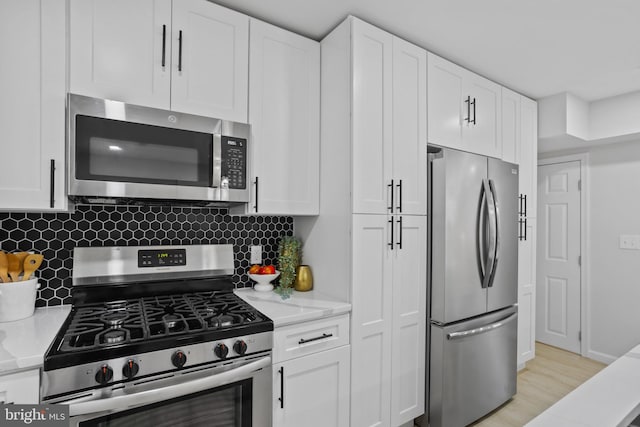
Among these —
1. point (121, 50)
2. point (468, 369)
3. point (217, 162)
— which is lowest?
point (468, 369)

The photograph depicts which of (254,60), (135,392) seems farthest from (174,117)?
(135,392)

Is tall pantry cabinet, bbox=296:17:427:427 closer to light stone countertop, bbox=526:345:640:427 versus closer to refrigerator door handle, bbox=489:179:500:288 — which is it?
refrigerator door handle, bbox=489:179:500:288

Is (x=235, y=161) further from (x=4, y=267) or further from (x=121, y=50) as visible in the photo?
(x=4, y=267)

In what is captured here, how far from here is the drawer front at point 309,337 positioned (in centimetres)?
162

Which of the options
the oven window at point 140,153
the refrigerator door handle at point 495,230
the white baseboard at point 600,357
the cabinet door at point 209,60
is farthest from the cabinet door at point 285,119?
the white baseboard at point 600,357

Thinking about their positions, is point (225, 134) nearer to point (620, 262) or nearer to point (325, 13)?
point (325, 13)

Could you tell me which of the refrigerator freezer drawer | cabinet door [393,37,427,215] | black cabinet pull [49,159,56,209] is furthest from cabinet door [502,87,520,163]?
black cabinet pull [49,159,56,209]

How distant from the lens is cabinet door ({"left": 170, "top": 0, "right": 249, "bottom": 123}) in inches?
67.3

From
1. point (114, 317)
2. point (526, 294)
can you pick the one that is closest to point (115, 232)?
point (114, 317)

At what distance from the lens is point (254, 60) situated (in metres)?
1.91

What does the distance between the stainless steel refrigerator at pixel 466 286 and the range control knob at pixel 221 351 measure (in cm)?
136

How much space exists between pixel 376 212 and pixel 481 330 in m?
1.13

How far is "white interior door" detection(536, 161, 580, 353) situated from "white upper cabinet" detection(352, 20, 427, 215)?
250cm

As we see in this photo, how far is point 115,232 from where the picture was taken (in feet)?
5.99
